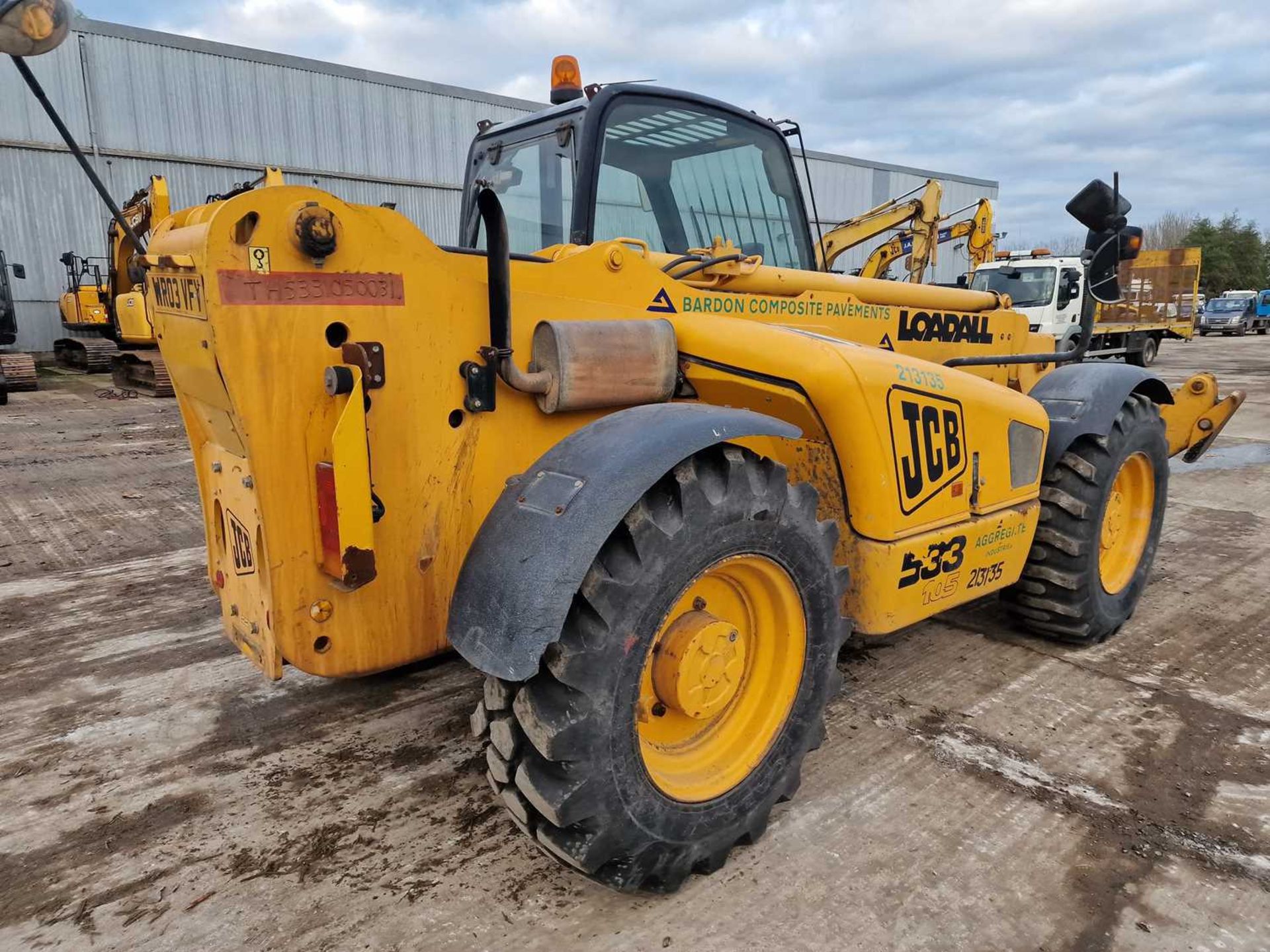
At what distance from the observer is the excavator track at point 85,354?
1700 cm

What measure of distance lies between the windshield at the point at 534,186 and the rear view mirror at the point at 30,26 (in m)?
1.83

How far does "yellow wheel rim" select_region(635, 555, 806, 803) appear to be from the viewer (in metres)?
2.37

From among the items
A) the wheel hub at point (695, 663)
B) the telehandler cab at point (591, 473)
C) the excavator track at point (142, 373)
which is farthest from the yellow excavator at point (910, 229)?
the excavator track at point (142, 373)

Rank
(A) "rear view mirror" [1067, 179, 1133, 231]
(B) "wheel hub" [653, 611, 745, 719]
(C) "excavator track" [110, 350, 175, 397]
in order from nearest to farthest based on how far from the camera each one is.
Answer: (B) "wheel hub" [653, 611, 745, 719] < (A) "rear view mirror" [1067, 179, 1133, 231] < (C) "excavator track" [110, 350, 175, 397]

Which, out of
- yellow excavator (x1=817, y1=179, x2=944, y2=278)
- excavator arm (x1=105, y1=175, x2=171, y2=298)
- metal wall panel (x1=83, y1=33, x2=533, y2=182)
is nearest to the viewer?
yellow excavator (x1=817, y1=179, x2=944, y2=278)

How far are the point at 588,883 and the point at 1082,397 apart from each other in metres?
2.98

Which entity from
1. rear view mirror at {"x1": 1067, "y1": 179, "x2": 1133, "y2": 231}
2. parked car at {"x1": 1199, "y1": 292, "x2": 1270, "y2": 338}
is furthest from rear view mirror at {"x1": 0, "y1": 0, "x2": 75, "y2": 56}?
parked car at {"x1": 1199, "y1": 292, "x2": 1270, "y2": 338}

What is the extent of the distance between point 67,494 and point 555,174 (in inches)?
225

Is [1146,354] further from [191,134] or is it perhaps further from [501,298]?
[191,134]

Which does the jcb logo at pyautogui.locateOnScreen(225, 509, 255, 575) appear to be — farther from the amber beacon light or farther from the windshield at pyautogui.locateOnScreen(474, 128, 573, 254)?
the amber beacon light

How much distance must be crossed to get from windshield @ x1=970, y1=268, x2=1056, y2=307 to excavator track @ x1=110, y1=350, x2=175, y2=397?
15048 millimetres

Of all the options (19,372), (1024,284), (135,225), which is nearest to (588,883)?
(135,225)

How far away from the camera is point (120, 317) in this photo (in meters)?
13.2

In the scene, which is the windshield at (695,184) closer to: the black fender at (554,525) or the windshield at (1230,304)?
the black fender at (554,525)
